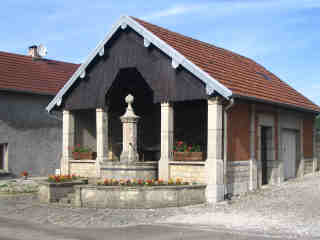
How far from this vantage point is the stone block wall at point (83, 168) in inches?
701

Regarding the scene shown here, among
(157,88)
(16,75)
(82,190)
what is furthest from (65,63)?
(82,190)

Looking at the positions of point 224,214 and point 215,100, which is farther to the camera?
point 215,100

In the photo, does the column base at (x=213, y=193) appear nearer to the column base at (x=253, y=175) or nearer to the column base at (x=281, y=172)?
the column base at (x=253, y=175)

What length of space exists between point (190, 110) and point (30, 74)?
33.8ft

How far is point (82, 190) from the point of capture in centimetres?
1377

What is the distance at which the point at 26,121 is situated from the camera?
23.7 metres

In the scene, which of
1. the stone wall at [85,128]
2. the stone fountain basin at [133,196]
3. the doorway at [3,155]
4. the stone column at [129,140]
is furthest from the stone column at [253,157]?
the doorway at [3,155]

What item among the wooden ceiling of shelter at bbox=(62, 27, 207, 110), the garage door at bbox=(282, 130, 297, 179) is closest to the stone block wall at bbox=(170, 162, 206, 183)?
the wooden ceiling of shelter at bbox=(62, 27, 207, 110)

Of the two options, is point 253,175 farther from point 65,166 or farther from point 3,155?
point 3,155

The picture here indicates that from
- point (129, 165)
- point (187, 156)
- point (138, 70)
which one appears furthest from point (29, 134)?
point (187, 156)

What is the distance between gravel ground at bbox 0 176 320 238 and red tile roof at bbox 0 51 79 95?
9178 mm

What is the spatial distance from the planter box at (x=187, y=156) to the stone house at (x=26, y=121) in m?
10.6

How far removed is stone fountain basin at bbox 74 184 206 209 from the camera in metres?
13.2

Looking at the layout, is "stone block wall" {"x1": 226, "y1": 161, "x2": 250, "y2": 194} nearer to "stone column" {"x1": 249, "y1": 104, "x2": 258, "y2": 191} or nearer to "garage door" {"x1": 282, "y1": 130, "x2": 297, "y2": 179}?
"stone column" {"x1": 249, "y1": 104, "x2": 258, "y2": 191}
